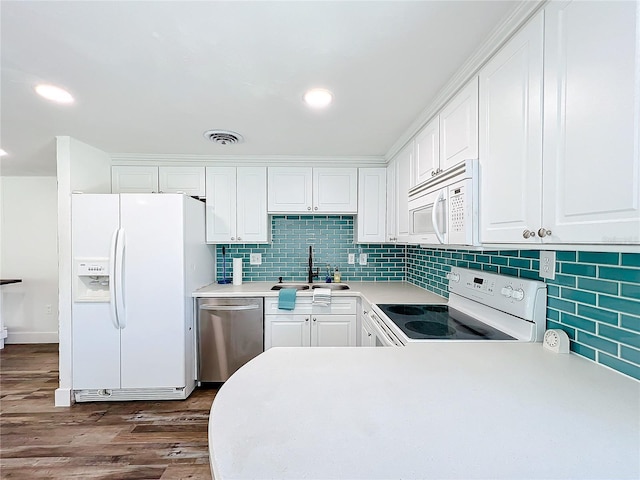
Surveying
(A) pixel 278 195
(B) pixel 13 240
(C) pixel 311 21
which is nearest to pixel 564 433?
(C) pixel 311 21

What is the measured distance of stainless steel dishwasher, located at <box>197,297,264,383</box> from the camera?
2.59 meters

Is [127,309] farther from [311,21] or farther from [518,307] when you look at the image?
[518,307]

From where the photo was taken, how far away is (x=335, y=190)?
2988 mm

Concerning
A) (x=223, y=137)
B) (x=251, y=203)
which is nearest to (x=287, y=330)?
(x=251, y=203)

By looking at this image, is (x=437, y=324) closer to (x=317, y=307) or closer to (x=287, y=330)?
(x=317, y=307)

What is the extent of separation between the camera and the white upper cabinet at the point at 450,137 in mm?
1347

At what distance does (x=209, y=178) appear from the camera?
2908mm

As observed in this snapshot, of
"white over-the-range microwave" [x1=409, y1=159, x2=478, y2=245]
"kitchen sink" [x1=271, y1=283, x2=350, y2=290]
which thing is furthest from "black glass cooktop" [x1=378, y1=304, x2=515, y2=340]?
"kitchen sink" [x1=271, y1=283, x2=350, y2=290]

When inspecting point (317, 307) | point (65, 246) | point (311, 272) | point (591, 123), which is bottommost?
point (317, 307)

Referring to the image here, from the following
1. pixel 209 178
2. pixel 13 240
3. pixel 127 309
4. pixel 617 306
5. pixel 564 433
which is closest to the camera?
pixel 564 433

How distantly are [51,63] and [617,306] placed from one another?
267cm

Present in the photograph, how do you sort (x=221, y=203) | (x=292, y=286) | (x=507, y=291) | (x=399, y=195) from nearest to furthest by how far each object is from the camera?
(x=507, y=291) < (x=399, y=195) < (x=221, y=203) < (x=292, y=286)

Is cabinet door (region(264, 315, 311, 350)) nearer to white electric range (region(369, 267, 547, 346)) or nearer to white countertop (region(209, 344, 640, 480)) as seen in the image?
white electric range (region(369, 267, 547, 346))

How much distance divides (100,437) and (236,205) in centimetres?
214
